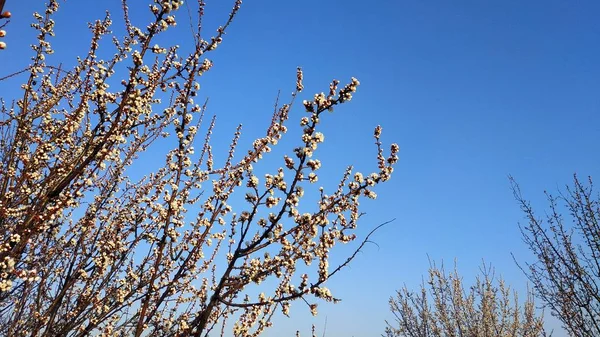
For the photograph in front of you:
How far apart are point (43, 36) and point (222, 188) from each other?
308 cm

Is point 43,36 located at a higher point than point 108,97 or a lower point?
higher

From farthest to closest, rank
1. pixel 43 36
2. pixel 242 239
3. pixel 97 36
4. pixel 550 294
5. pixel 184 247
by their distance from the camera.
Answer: pixel 550 294
pixel 43 36
pixel 97 36
pixel 184 247
pixel 242 239

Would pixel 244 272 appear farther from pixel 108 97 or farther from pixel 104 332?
pixel 104 332

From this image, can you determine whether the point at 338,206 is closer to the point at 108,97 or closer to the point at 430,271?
the point at 108,97

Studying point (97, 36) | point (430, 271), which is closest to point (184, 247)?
point (97, 36)

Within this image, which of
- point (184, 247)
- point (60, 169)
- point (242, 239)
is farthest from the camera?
point (184, 247)

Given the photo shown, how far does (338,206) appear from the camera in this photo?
155 inches

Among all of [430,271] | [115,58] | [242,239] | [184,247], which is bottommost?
[242,239]

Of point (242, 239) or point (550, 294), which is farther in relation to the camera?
point (550, 294)

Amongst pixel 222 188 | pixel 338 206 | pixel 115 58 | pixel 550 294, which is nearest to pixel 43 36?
pixel 115 58

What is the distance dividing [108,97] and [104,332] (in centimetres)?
299

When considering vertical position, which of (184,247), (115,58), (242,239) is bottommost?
(242,239)

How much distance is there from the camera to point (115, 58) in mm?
4398

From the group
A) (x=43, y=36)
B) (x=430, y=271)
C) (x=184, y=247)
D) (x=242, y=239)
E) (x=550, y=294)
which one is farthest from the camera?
(x=430, y=271)
